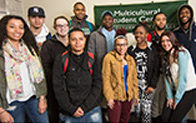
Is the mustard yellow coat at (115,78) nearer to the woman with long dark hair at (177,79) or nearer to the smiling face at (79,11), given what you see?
the woman with long dark hair at (177,79)

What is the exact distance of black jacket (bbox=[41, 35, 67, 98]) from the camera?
194cm

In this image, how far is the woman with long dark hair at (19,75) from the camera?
123 centimetres

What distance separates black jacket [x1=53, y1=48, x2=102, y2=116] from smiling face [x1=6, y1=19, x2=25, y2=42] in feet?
1.54

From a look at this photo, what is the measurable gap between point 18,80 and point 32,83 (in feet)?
0.51

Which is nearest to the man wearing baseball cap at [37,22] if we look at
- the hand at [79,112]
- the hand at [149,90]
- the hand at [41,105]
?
the hand at [41,105]

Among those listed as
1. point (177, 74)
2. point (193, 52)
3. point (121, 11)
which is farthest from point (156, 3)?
point (177, 74)

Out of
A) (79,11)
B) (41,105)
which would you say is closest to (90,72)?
(41,105)

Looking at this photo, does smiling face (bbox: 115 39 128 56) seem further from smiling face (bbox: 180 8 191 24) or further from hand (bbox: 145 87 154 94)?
smiling face (bbox: 180 8 191 24)

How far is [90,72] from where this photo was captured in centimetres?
160

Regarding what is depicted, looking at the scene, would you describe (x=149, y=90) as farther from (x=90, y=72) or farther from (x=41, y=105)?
(x=41, y=105)

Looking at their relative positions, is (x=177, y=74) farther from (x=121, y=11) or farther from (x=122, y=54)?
(x=121, y=11)

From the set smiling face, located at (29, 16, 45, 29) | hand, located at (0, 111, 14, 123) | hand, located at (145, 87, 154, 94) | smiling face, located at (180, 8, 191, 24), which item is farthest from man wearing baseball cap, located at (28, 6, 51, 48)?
smiling face, located at (180, 8, 191, 24)

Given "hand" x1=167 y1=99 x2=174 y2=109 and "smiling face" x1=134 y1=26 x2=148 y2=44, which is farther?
"smiling face" x1=134 y1=26 x2=148 y2=44

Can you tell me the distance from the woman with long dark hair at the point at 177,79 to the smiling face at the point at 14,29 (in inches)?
75.6
